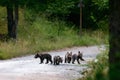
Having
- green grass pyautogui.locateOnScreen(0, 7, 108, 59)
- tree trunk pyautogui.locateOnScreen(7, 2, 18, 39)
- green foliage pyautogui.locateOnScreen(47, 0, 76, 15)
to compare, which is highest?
green foliage pyautogui.locateOnScreen(47, 0, 76, 15)

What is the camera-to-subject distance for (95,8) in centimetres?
4653

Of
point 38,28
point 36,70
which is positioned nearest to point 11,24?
point 38,28

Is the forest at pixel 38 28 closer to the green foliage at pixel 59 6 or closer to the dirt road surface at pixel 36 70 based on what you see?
the green foliage at pixel 59 6

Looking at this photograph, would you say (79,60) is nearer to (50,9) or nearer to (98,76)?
(50,9)

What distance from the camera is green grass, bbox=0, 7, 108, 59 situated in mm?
26422

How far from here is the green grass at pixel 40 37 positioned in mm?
26422

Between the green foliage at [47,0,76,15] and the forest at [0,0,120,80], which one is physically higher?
the green foliage at [47,0,76,15]

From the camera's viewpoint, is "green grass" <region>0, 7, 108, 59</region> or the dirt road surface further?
"green grass" <region>0, 7, 108, 59</region>

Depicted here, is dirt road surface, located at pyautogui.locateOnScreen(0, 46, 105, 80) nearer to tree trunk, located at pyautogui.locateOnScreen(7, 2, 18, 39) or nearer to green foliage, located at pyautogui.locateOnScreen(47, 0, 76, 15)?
tree trunk, located at pyautogui.locateOnScreen(7, 2, 18, 39)

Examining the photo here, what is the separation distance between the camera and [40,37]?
33438 millimetres

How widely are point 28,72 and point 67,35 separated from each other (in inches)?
750

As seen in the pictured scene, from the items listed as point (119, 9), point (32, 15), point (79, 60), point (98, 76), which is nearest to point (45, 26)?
point (32, 15)

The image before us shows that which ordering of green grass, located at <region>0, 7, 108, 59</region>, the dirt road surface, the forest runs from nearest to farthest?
1. the dirt road surface
2. green grass, located at <region>0, 7, 108, 59</region>
3. the forest

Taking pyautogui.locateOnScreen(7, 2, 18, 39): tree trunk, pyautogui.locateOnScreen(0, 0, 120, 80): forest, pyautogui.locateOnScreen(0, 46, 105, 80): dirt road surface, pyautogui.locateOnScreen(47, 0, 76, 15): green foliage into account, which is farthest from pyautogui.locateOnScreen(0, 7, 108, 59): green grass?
pyautogui.locateOnScreen(0, 46, 105, 80): dirt road surface
